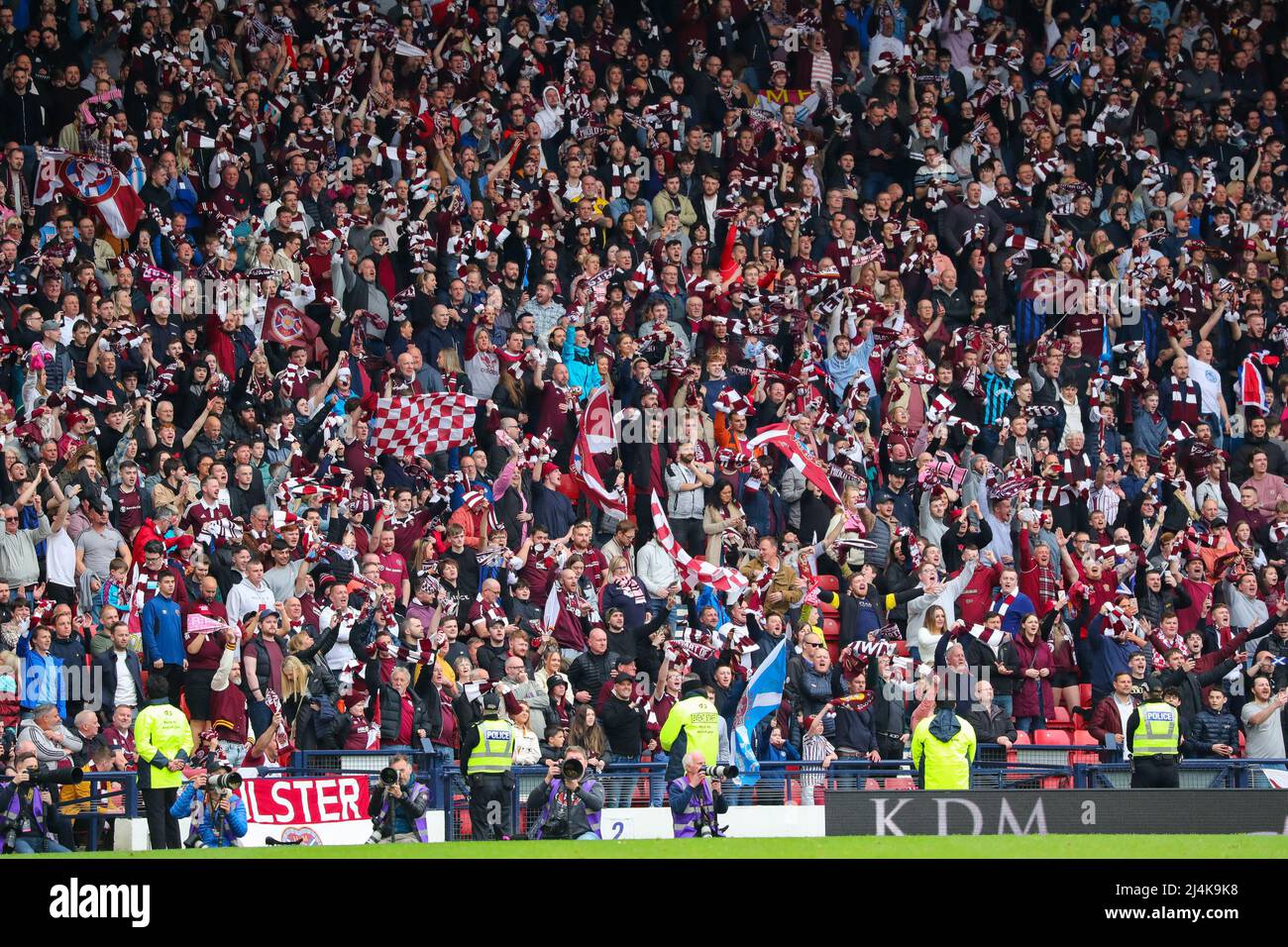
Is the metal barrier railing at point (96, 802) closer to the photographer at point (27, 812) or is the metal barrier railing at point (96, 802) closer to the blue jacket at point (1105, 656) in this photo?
the photographer at point (27, 812)

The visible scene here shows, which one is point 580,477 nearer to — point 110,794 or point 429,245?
point 429,245

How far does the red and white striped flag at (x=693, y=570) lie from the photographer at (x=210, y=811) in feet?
19.9

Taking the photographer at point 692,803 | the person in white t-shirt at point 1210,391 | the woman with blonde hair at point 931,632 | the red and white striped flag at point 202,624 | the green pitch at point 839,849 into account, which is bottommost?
the green pitch at point 839,849

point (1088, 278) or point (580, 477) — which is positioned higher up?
point (1088, 278)

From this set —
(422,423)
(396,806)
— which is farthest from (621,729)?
(422,423)

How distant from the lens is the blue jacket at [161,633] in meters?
17.6

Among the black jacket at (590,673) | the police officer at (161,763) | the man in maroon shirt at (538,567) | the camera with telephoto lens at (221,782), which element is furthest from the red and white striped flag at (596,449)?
the camera with telephoto lens at (221,782)

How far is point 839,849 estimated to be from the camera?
51.3ft

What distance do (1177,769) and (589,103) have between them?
10.8 m

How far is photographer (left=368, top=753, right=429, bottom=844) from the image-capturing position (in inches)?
646

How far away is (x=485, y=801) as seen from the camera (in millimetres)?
16812

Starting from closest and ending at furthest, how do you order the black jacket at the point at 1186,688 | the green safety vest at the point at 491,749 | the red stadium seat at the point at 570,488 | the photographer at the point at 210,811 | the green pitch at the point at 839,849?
the green pitch at the point at 839,849 < the photographer at the point at 210,811 < the green safety vest at the point at 491,749 < the black jacket at the point at 1186,688 < the red stadium seat at the point at 570,488

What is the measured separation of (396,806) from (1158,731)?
652cm
